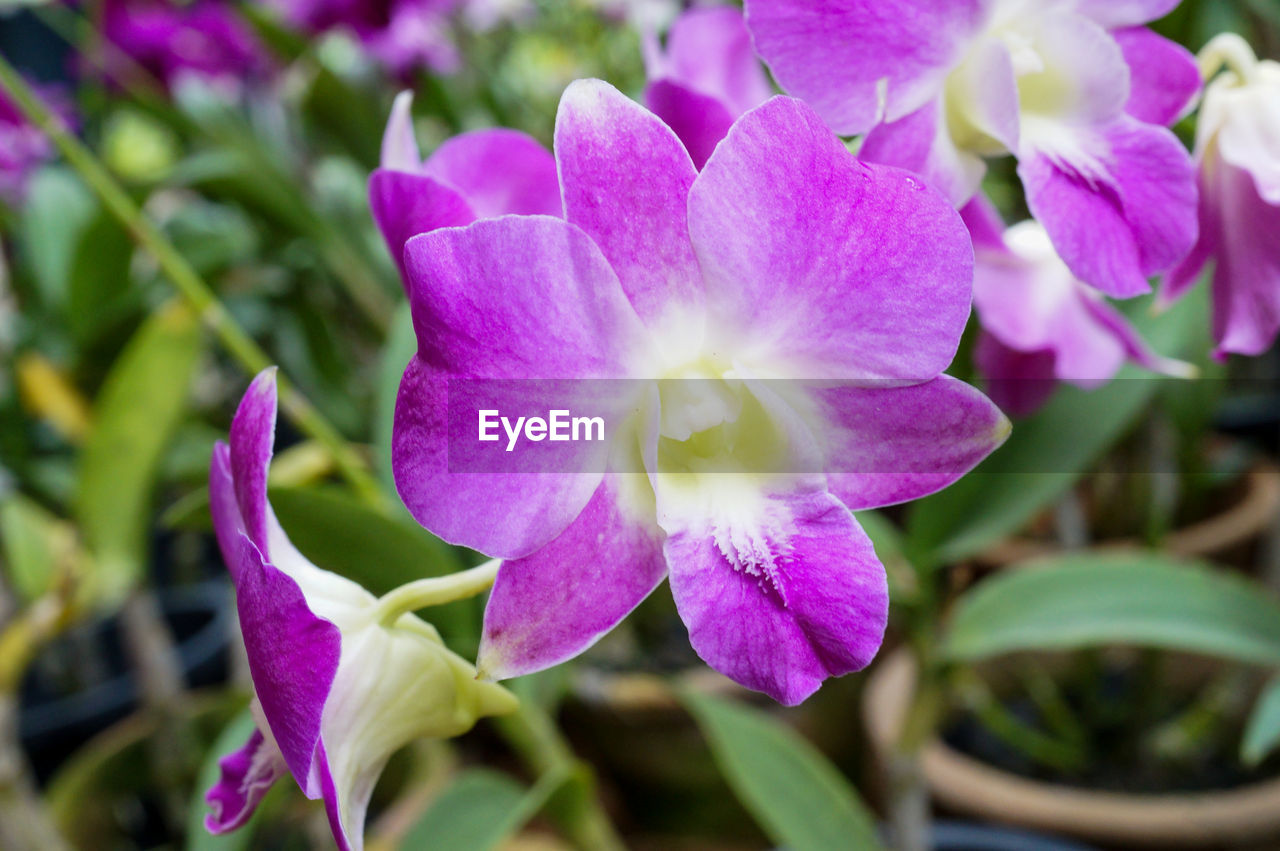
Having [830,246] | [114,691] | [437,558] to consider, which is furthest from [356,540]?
[114,691]

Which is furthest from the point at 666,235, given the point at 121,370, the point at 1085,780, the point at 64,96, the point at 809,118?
the point at 64,96

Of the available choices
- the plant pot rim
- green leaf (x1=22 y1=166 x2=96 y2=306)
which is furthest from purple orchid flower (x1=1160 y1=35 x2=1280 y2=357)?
the plant pot rim

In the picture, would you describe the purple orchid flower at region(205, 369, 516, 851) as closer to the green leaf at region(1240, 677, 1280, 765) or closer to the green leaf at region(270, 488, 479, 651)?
the green leaf at region(270, 488, 479, 651)

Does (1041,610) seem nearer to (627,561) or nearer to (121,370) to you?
(627,561)

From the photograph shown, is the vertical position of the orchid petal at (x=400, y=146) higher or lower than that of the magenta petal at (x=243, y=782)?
higher

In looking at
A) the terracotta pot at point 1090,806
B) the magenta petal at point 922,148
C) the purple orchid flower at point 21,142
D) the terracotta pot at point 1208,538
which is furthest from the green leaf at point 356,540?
the purple orchid flower at point 21,142

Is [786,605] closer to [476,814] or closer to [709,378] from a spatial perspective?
[709,378]

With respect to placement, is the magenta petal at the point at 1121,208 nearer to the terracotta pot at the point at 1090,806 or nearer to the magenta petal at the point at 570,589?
the magenta petal at the point at 570,589
